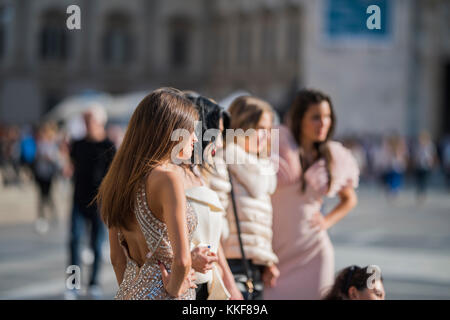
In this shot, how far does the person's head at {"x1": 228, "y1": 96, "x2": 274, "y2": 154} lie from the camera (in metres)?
4.65

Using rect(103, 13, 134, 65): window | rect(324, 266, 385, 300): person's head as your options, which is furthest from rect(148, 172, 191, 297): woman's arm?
rect(103, 13, 134, 65): window

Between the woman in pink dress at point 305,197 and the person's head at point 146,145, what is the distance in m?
1.83

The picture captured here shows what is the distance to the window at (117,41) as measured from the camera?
46575mm

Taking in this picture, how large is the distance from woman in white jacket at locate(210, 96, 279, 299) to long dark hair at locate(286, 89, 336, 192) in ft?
0.95

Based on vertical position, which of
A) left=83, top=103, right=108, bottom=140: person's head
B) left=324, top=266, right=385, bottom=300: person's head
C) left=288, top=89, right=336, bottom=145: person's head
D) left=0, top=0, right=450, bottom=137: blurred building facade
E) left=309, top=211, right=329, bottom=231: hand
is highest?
left=0, top=0, right=450, bottom=137: blurred building facade

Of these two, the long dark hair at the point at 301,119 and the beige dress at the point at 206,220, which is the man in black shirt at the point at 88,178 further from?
the beige dress at the point at 206,220

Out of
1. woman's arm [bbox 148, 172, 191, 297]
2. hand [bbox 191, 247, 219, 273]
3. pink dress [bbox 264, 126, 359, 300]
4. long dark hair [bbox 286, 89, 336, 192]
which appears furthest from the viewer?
long dark hair [bbox 286, 89, 336, 192]

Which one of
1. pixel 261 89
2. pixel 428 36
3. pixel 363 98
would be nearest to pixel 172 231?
pixel 363 98

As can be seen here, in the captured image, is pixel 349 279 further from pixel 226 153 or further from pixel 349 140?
pixel 349 140

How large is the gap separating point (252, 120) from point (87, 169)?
416 centimetres

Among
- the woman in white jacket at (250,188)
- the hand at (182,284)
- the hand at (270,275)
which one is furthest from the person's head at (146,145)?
the hand at (270,275)

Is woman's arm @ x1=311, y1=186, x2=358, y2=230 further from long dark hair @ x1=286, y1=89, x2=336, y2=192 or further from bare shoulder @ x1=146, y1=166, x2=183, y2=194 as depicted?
bare shoulder @ x1=146, y1=166, x2=183, y2=194

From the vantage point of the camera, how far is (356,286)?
3971 millimetres

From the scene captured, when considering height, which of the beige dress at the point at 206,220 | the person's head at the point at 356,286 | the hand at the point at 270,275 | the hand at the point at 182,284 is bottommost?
the hand at the point at 270,275
